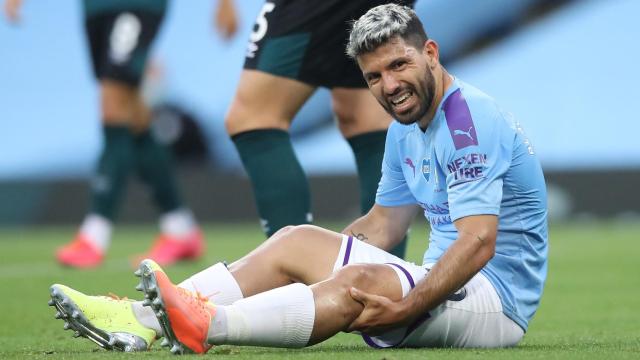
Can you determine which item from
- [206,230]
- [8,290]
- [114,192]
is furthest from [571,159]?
[8,290]

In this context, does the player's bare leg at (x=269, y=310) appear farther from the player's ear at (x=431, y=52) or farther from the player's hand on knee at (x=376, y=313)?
the player's ear at (x=431, y=52)

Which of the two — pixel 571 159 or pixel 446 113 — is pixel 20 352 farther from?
pixel 571 159

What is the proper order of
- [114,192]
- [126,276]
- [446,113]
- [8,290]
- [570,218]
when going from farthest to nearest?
[570,218], [114,192], [126,276], [8,290], [446,113]

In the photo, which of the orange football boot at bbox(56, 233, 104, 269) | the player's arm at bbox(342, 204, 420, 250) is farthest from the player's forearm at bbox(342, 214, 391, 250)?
the orange football boot at bbox(56, 233, 104, 269)

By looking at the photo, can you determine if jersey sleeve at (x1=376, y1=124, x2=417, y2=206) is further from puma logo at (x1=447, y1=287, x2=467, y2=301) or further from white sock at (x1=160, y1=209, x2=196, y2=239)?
white sock at (x1=160, y1=209, x2=196, y2=239)

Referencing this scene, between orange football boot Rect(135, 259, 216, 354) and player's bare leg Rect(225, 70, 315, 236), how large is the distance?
137 cm

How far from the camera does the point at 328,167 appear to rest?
12789mm

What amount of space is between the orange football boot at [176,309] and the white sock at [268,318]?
0.04 metres

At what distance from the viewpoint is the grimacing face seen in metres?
3.42

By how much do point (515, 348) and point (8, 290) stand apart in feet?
11.5

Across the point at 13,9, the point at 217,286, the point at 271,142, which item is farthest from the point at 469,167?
the point at 13,9

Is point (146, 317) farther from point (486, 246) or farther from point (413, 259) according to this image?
point (413, 259)

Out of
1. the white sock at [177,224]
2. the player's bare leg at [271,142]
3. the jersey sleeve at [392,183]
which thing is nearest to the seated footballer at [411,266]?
the jersey sleeve at [392,183]

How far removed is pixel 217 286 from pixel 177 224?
4.47 m
